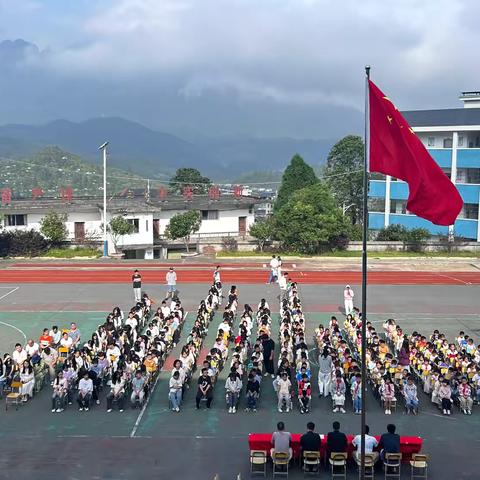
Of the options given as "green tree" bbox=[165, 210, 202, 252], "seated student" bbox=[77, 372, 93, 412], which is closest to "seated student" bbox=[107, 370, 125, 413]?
"seated student" bbox=[77, 372, 93, 412]

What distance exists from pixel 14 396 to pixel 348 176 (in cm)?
5153

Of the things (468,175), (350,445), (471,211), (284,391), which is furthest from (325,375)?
(468,175)

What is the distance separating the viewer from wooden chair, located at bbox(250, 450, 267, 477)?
13375mm

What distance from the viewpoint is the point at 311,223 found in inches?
1703

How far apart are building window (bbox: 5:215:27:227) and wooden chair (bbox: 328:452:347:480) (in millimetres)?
38952

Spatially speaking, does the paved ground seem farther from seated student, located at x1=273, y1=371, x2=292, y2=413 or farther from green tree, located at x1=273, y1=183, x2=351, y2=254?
green tree, located at x1=273, y1=183, x2=351, y2=254

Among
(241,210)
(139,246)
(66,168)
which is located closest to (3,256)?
(139,246)

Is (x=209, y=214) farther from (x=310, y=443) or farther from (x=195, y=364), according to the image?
(x=310, y=443)

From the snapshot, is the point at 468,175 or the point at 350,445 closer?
the point at 350,445

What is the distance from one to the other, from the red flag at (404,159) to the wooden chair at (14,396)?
36.4 feet

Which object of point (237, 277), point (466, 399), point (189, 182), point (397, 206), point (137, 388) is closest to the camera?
point (466, 399)

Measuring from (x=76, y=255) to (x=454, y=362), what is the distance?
99.1 ft

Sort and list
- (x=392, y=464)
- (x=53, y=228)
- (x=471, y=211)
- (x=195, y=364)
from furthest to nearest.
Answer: (x=471, y=211) < (x=53, y=228) < (x=195, y=364) < (x=392, y=464)

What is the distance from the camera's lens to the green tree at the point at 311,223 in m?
43.2
